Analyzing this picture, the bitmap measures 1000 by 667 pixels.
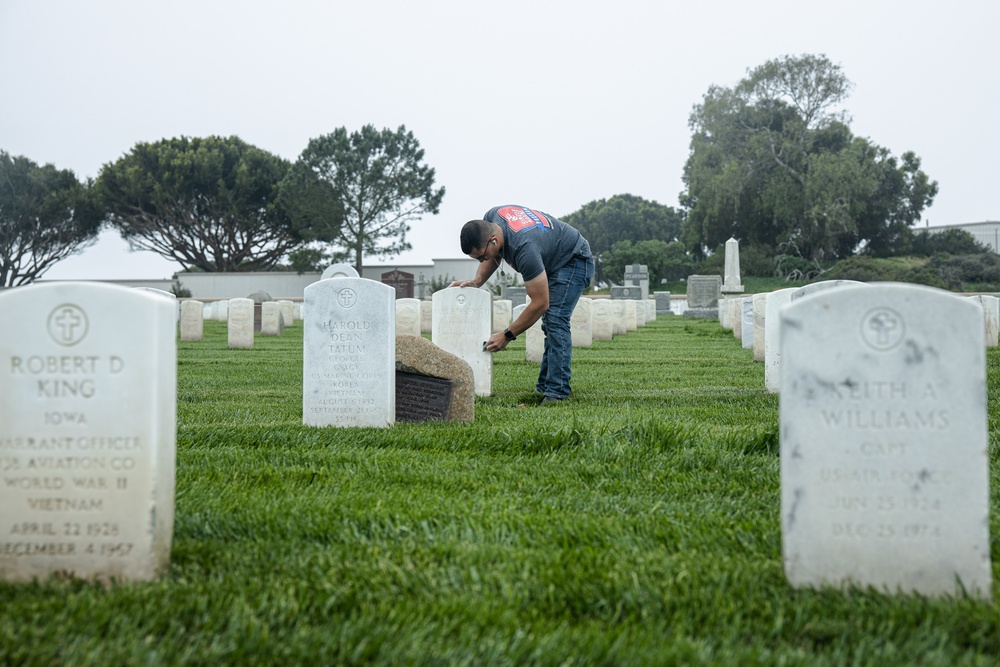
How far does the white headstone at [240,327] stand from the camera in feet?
47.2

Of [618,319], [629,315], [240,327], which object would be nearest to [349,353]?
[240,327]

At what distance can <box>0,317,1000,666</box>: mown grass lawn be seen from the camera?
6.44 feet

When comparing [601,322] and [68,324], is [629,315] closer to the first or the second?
[601,322]

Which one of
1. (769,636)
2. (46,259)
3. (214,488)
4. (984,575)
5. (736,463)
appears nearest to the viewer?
(769,636)

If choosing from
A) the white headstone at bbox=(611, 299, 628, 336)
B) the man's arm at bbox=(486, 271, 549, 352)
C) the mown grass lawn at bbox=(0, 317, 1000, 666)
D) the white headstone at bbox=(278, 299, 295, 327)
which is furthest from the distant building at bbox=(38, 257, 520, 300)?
the mown grass lawn at bbox=(0, 317, 1000, 666)

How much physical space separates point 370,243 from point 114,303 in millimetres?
46670

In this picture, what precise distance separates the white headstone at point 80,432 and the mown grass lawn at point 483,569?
12 centimetres

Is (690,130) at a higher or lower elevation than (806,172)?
higher

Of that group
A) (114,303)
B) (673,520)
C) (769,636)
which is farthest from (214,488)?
(769,636)

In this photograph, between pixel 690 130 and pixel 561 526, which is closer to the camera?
pixel 561 526

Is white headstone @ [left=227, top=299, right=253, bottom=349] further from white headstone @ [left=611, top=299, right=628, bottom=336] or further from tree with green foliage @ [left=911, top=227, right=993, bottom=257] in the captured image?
tree with green foliage @ [left=911, top=227, right=993, bottom=257]

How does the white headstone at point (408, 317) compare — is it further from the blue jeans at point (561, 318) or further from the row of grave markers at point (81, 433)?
the row of grave markers at point (81, 433)

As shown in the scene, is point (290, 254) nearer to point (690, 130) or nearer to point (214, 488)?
point (690, 130)

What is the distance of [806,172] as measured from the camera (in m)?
41.0
